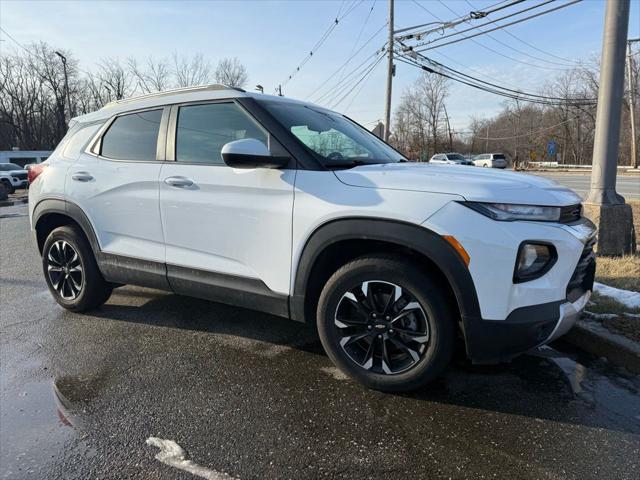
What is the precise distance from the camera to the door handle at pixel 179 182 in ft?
10.7

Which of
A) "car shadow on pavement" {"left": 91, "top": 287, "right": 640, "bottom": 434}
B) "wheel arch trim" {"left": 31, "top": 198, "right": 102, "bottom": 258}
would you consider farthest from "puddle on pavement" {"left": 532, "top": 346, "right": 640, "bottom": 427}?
"wheel arch trim" {"left": 31, "top": 198, "right": 102, "bottom": 258}

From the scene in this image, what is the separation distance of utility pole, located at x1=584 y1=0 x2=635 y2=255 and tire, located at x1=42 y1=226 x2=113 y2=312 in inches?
214

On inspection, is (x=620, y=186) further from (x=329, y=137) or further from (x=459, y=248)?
(x=459, y=248)

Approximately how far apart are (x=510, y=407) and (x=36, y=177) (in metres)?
4.53

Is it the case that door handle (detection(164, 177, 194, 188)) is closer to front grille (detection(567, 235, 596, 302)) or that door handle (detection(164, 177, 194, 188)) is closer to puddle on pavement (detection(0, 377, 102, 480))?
puddle on pavement (detection(0, 377, 102, 480))

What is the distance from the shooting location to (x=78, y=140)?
4.17 meters

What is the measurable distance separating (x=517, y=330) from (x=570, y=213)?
0.79 metres

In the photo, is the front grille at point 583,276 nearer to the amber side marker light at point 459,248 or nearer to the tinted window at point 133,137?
the amber side marker light at point 459,248

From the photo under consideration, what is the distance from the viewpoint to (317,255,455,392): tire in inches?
99.9

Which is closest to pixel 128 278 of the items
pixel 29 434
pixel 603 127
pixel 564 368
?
pixel 29 434

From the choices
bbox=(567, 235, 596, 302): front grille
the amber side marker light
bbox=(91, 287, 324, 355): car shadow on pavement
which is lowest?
bbox=(91, 287, 324, 355): car shadow on pavement

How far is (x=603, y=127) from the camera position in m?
5.44

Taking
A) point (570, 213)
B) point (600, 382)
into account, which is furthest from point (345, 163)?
point (600, 382)

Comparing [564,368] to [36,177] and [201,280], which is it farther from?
[36,177]
